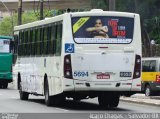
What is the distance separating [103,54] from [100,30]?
82 centimetres

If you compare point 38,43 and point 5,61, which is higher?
point 38,43

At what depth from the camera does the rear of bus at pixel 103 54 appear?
70.9 ft

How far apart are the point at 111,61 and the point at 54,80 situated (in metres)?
2.30

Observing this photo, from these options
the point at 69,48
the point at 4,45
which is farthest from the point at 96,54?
the point at 4,45

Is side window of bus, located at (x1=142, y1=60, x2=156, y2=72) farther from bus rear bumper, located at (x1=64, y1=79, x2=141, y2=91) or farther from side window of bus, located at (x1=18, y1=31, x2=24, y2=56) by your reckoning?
bus rear bumper, located at (x1=64, y1=79, x2=141, y2=91)

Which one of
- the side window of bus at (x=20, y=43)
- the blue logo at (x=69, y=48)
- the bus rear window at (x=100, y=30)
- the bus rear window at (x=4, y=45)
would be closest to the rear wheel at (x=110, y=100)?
the bus rear window at (x=100, y=30)

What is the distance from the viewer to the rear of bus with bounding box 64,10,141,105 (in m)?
21.6

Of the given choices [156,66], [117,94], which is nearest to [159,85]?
[156,66]

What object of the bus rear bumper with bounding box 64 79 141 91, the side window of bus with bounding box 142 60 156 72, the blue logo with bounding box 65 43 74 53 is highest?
the blue logo with bounding box 65 43 74 53

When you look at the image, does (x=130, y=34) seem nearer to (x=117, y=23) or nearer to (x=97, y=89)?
(x=117, y=23)

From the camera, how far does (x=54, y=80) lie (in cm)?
2288

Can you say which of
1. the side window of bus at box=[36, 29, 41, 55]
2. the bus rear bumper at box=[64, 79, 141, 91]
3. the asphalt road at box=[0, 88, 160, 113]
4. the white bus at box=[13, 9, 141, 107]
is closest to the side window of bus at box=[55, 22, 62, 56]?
the white bus at box=[13, 9, 141, 107]

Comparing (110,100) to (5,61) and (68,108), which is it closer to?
(68,108)

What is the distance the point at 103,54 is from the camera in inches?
859
